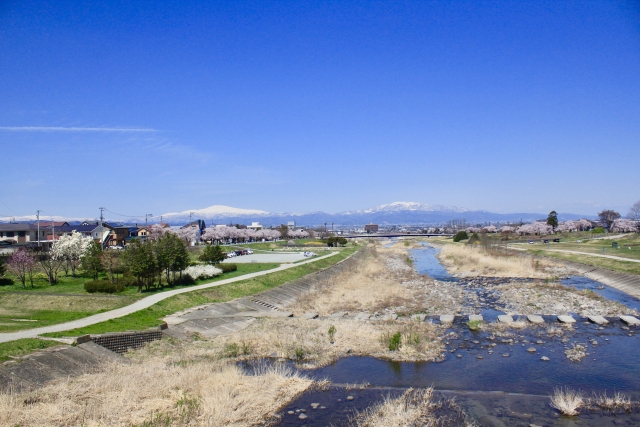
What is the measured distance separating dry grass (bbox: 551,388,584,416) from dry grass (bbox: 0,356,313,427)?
8.89 metres

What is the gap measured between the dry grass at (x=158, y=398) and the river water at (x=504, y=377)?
1236 millimetres

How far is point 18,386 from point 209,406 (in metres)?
6.90

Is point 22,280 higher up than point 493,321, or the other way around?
point 22,280

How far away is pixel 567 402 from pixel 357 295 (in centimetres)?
2541

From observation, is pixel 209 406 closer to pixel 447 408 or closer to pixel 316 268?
pixel 447 408

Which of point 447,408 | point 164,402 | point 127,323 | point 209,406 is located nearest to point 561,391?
point 447,408

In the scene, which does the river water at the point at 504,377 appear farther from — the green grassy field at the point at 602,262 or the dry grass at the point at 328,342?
the green grassy field at the point at 602,262

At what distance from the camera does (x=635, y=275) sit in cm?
4438

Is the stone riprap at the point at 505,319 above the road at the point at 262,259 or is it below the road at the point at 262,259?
below

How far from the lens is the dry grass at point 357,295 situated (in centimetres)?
3469

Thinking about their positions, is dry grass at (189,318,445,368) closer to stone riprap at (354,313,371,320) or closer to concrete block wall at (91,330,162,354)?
stone riprap at (354,313,371,320)

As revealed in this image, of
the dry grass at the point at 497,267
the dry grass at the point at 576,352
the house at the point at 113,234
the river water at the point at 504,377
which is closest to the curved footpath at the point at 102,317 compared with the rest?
the river water at the point at 504,377

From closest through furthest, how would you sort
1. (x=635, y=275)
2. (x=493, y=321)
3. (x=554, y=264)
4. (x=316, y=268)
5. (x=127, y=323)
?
1. (x=127, y=323)
2. (x=493, y=321)
3. (x=635, y=275)
4. (x=316, y=268)
5. (x=554, y=264)

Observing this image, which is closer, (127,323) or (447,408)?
(447,408)
